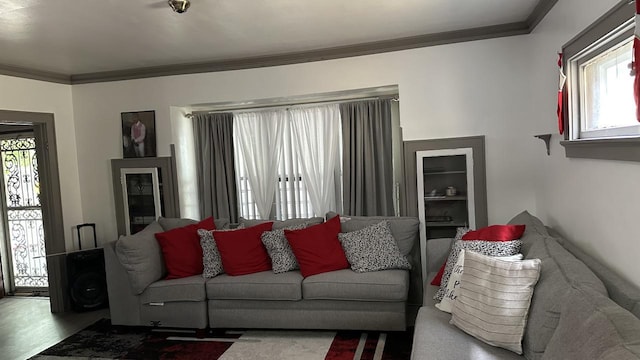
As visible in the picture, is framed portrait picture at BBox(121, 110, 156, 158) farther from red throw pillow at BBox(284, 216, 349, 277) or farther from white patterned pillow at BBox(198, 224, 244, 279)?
red throw pillow at BBox(284, 216, 349, 277)

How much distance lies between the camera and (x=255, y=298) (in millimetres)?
3498

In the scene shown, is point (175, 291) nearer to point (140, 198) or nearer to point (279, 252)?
point (279, 252)

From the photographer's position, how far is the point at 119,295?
3.80 meters

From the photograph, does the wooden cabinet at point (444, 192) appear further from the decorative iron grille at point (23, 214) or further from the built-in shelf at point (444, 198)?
the decorative iron grille at point (23, 214)

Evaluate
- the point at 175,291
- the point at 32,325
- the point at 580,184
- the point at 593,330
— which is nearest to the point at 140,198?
the point at 32,325

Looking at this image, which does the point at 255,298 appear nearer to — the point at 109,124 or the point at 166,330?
the point at 166,330

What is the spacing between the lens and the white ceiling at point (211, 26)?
293 centimetres

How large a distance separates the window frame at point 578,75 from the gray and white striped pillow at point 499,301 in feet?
2.12

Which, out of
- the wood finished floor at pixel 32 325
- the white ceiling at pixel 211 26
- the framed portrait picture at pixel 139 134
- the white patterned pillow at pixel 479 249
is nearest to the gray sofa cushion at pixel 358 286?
the white patterned pillow at pixel 479 249

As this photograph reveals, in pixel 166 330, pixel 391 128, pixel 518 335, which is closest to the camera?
pixel 518 335

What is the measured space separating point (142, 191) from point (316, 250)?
242cm

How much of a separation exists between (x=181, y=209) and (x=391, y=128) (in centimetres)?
245

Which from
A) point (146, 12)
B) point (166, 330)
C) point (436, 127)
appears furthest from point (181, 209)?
point (436, 127)

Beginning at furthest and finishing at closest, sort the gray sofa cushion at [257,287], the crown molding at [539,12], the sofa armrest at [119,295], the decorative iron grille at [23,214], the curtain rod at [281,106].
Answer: the decorative iron grille at [23,214] < the curtain rod at [281,106] < the sofa armrest at [119,295] < the gray sofa cushion at [257,287] < the crown molding at [539,12]
